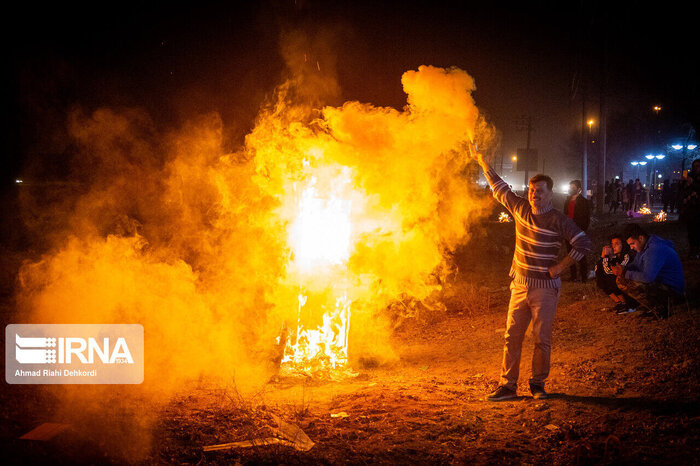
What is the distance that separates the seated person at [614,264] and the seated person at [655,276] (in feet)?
0.56

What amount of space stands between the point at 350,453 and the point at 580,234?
9.85 feet

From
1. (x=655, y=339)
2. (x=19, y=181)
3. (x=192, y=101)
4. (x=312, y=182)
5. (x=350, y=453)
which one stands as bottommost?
(x=350, y=453)

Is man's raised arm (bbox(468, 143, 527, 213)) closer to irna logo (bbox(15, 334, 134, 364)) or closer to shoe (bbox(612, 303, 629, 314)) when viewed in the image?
shoe (bbox(612, 303, 629, 314))

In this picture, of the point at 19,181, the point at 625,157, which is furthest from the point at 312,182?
the point at 625,157

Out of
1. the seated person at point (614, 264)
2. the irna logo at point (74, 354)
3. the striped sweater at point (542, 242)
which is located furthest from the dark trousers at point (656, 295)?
the irna logo at point (74, 354)

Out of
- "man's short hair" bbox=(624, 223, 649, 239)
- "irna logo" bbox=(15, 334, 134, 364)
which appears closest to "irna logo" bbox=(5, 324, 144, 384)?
"irna logo" bbox=(15, 334, 134, 364)

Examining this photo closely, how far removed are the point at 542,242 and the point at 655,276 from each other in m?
2.94

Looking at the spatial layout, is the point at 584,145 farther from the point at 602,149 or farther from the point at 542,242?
the point at 542,242

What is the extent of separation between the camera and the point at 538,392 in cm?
504

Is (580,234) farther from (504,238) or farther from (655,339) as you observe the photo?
(504,238)

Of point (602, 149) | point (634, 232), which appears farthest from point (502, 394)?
point (602, 149)

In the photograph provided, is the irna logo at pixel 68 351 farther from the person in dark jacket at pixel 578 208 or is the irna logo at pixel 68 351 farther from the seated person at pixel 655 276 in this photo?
the person in dark jacket at pixel 578 208

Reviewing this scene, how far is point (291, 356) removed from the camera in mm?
6656

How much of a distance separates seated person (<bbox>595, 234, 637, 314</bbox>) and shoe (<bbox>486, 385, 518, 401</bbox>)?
3.06m
